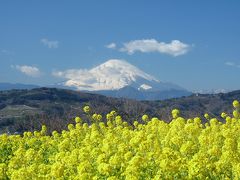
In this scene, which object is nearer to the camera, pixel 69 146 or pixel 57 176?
pixel 57 176

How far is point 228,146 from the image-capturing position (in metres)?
11.8

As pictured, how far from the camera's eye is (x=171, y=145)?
45.7 ft

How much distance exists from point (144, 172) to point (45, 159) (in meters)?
6.39

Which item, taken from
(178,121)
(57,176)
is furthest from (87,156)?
(178,121)

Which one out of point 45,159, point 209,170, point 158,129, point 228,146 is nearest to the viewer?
point 209,170

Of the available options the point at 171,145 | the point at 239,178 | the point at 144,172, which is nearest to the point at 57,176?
the point at 144,172

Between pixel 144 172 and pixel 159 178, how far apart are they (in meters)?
1.40

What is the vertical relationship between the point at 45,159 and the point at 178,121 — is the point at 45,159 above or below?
below

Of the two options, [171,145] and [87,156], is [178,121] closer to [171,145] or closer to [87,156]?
[171,145]

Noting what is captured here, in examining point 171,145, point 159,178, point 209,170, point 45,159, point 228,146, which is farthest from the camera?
point 45,159

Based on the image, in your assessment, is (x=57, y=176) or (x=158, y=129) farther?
(x=158, y=129)

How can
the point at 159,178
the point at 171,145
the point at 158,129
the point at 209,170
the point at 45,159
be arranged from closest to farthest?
the point at 159,178
the point at 209,170
the point at 171,145
the point at 45,159
the point at 158,129

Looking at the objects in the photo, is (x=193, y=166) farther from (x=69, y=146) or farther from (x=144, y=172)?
(x=69, y=146)

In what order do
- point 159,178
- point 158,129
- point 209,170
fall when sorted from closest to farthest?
point 159,178 → point 209,170 → point 158,129
